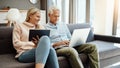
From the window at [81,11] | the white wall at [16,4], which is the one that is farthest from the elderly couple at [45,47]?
the white wall at [16,4]

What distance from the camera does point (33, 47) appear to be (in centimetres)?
227

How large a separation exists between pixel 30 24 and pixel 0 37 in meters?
0.44

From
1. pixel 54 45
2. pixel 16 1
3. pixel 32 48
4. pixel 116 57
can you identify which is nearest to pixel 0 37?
pixel 32 48

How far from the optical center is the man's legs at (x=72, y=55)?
223cm

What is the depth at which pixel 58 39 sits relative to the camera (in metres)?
2.64

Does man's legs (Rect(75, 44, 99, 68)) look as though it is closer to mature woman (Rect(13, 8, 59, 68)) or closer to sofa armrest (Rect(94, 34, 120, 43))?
mature woman (Rect(13, 8, 59, 68))

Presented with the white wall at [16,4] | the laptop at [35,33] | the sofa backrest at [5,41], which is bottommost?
the sofa backrest at [5,41]

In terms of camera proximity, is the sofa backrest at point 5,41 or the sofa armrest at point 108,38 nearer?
the sofa backrest at point 5,41

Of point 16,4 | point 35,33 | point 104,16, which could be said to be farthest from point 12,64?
point 16,4

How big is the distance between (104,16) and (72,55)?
6.05ft

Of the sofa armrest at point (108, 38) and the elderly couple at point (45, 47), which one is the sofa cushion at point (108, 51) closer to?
the sofa armrest at point (108, 38)

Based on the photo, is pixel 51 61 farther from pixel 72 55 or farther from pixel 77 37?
pixel 77 37

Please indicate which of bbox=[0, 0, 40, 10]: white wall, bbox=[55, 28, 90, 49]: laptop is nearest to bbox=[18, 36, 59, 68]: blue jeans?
bbox=[55, 28, 90, 49]: laptop

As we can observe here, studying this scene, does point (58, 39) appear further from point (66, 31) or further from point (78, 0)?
point (78, 0)
